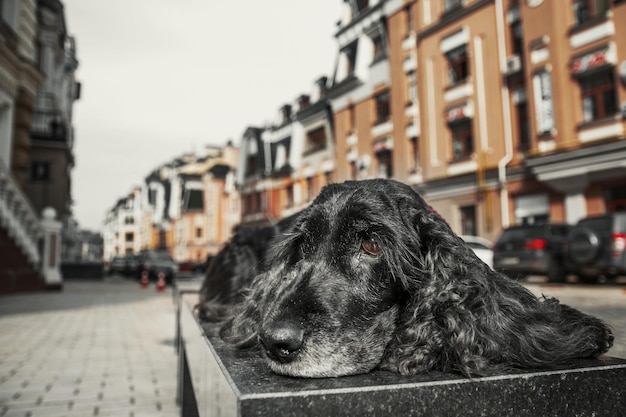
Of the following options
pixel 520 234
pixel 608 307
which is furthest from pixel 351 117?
pixel 608 307

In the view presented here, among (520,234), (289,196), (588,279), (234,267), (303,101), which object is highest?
(303,101)

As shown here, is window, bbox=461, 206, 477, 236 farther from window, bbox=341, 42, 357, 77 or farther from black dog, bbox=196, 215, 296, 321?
black dog, bbox=196, 215, 296, 321

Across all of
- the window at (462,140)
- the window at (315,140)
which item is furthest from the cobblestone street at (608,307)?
the window at (315,140)

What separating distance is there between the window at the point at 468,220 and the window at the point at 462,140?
7.16 feet

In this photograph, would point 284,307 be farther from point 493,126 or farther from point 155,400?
point 493,126

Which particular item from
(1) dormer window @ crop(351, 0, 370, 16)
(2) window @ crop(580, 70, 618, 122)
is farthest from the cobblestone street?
(1) dormer window @ crop(351, 0, 370, 16)

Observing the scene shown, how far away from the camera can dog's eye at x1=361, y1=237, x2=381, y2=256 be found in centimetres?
Answer: 141

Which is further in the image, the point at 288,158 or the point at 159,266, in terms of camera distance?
the point at 288,158

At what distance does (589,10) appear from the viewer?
634 inches

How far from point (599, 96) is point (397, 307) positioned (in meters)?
17.9

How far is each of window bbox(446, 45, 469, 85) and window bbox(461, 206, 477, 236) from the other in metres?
5.44

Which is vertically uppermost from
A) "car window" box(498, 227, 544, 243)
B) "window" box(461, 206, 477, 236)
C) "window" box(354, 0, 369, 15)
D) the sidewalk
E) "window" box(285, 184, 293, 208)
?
"window" box(354, 0, 369, 15)

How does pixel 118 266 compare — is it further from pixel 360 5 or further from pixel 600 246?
pixel 600 246

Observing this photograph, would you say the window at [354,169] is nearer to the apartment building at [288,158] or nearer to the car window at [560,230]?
the apartment building at [288,158]
